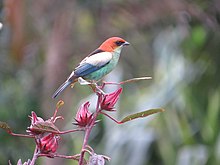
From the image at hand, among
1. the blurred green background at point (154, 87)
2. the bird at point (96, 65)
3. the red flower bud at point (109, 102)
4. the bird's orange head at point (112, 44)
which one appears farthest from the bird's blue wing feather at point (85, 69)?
the blurred green background at point (154, 87)

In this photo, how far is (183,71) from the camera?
4902 millimetres

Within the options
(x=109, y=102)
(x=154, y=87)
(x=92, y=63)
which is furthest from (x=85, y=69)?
(x=154, y=87)

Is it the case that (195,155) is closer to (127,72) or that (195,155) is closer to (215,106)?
(215,106)

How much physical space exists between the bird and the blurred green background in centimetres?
201

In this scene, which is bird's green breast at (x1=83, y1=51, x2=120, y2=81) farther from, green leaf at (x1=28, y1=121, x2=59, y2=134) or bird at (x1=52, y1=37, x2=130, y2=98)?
green leaf at (x1=28, y1=121, x2=59, y2=134)

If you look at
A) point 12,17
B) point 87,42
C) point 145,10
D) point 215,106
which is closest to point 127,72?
point 87,42

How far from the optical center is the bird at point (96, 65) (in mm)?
1788

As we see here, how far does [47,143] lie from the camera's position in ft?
4.14

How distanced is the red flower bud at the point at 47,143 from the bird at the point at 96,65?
488mm

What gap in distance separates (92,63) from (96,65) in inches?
0.6

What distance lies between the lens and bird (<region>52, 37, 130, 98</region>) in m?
1.79

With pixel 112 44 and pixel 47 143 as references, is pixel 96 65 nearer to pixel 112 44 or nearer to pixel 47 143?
pixel 112 44

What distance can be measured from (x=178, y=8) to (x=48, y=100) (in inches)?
50.3

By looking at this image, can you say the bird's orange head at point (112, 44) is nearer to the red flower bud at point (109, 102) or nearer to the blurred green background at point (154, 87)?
the red flower bud at point (109, 102)
